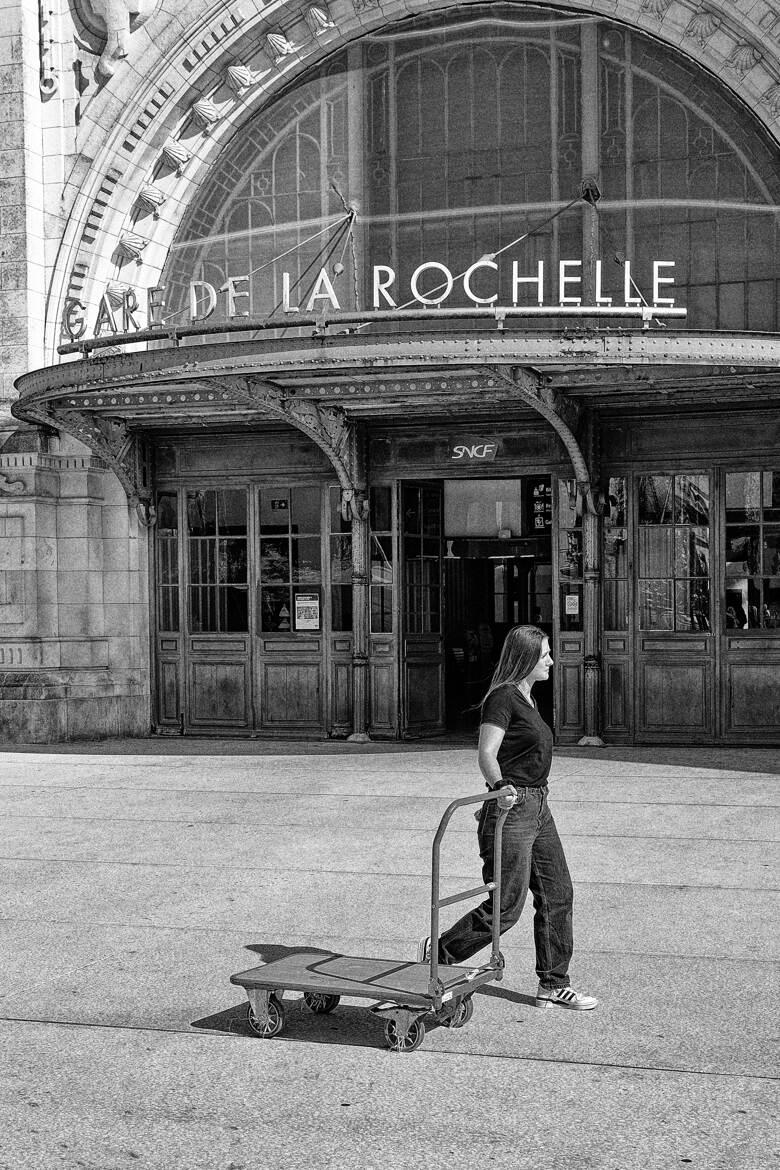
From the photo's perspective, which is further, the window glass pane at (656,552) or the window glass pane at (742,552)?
the window glass pane at (656,552)

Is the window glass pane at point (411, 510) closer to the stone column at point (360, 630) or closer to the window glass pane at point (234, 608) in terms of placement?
the stone column at point (360, 630)

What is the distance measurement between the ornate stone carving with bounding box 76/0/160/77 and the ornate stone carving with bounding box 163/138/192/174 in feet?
3.32

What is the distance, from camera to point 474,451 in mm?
15297

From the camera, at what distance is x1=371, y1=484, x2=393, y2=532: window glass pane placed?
1579cm

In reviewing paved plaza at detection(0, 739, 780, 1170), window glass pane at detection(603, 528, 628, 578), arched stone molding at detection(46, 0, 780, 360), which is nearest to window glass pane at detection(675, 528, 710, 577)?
window glass pane at detection(603, 528, 628, 578)

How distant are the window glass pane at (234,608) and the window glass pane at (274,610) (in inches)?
8.2

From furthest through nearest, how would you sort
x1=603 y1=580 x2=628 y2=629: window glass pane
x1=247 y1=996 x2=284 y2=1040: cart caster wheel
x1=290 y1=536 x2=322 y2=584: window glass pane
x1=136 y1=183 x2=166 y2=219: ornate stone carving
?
1. x1=136 y1=183 x2=166 y2=219: ornate stone carving
2. x1=290 y1=536 x2=322 y2=584: window glass pane
3. x1=603 y1=580 x2=628 y2=629: window glass pane
4. x1=247 y1=996 x2=284 y2=1040: cart caster wheel

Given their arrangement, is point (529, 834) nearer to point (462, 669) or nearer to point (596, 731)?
point (596, 731)

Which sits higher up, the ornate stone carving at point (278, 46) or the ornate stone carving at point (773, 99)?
the ornate stone carving at point (278, 46)

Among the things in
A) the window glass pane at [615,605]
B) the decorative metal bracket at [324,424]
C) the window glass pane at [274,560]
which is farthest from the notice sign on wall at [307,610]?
the window glass pane at [615,605]

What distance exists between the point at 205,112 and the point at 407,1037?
12.9m

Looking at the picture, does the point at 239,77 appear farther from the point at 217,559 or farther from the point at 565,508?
the point at 565,508

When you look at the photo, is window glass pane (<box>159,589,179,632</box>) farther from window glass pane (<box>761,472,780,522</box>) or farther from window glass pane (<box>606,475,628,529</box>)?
window glass pane (<box>761,472,780,522</box>)

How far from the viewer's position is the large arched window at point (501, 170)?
14555mm
